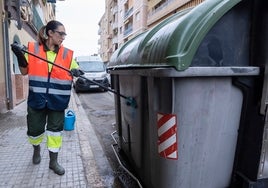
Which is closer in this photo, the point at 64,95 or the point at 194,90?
the point at 194,90

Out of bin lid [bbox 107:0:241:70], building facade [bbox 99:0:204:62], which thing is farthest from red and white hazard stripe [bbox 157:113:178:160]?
building facade [bbox 99:0:204:62]

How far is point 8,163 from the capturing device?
3.55 meters

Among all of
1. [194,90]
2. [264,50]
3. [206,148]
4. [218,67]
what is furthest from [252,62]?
[206,148]

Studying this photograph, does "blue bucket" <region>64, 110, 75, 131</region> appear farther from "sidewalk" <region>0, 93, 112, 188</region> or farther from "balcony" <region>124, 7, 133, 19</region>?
"balcony" <region>124, 7, 133, 19</region>

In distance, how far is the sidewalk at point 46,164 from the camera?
120 inches

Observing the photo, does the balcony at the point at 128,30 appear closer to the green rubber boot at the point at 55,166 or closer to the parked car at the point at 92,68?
the parked car at the point at 92,68

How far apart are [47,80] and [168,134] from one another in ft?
5.73

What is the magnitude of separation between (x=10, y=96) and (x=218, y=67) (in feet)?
22.4

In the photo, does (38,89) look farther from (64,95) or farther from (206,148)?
Result: (206,148)

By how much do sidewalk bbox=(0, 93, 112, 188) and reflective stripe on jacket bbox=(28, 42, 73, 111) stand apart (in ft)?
2.81

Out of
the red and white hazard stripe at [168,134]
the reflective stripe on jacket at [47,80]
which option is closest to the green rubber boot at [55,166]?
the reflective stripe on jacket at [47,80]

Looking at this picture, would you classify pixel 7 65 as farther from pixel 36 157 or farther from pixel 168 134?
pixel 168 134

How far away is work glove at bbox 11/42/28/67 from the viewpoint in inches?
113

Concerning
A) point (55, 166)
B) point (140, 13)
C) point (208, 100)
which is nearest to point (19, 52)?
point (55, 166)
